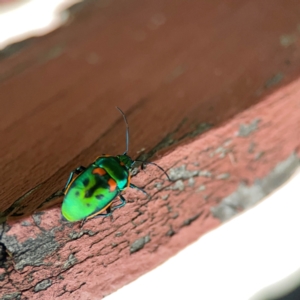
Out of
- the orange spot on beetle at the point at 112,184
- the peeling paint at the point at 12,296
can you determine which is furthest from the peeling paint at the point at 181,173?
the peeling paint at the point at 12,296

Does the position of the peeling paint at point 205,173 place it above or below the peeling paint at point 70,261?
above

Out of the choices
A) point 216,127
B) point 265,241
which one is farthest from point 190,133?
point 265,241

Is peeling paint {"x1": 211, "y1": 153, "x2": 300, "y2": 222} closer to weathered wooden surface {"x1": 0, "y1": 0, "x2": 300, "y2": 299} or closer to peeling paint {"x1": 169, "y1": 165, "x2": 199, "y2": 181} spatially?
weathered wooden surface {"x1": 0, "y1": 0, "x2": 300, "y2": 299}

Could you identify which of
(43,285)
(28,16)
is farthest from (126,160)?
(28,16)

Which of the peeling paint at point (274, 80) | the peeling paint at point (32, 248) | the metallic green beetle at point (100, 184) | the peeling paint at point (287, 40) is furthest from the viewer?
the peeling paint at point (287, 40)

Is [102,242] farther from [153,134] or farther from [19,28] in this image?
[19,28]

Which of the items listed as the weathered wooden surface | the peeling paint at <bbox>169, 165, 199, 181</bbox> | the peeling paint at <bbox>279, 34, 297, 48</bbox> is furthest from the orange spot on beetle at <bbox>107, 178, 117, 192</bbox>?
the peeling paint at <bbox>279, 34, 297, 48</bbox>

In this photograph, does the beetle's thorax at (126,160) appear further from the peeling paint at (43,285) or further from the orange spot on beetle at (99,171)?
the peeling paint at (43,285)

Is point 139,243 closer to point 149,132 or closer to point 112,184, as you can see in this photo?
point 112,184
